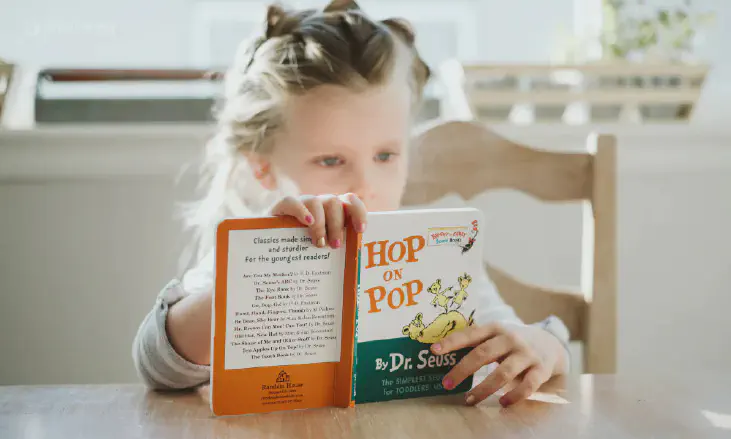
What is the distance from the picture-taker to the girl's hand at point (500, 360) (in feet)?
2.10

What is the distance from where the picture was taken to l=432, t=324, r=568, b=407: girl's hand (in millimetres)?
639

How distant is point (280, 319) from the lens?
583mm

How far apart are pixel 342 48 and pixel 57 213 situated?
0.78 m

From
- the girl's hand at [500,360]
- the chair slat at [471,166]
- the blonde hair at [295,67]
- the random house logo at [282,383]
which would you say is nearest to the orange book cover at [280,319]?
the random house logo at [282,383]

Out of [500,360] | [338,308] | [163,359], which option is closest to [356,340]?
[338,308]

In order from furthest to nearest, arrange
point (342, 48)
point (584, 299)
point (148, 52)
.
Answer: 1. point (148, 52)
2. point (584, 299)
3. point (342, 48)

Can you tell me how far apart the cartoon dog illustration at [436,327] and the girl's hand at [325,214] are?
0.11m

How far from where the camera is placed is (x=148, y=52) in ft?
5.37

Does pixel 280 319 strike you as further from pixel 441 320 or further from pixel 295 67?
pixel 295 67

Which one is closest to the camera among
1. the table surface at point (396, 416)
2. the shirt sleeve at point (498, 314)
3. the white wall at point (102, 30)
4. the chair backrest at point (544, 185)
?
the table surface at point (396, 416)

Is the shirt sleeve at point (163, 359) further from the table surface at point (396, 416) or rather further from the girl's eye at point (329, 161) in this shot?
the girl's eye at point (329, 161)

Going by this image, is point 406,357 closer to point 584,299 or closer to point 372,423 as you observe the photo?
point 372,423

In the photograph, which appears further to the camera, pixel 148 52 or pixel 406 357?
pixel 148 52

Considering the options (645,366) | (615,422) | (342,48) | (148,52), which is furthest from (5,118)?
(645,366)
